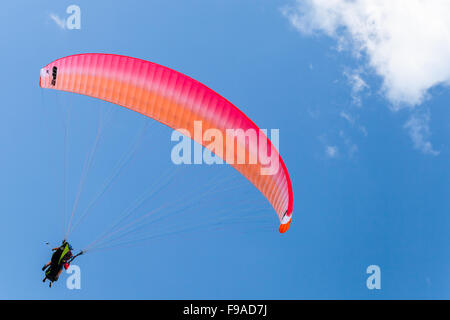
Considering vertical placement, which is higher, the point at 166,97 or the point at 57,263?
the point at 166,97

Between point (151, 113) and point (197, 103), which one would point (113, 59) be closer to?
point (151, 113)

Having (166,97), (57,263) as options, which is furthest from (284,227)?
(57,263)

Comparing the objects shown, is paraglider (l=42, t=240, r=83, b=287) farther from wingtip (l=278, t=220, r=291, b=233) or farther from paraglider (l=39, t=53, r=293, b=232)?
wingtip (l=278, t=220, r=291, b=233)

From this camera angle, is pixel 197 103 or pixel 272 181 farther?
pixel 272 181

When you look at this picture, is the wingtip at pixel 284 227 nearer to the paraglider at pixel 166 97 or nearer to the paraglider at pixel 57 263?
the paraglider at pixel 166 97

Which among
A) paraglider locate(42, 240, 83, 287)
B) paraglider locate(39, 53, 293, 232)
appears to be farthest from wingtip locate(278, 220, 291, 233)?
paraglider locate(42, 240, 83, 287)

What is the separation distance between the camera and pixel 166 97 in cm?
1231

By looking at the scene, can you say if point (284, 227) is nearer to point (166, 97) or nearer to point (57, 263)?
point (166, 97)

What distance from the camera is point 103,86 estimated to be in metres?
12.8

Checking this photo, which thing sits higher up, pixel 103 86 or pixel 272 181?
pixel 103 86

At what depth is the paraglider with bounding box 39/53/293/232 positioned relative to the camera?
12.0 meters
